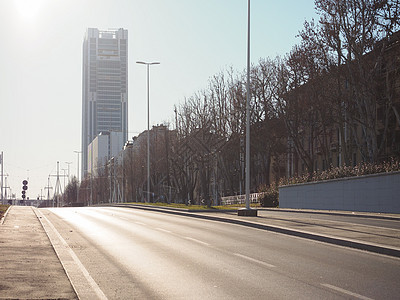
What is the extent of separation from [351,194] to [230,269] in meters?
25.6

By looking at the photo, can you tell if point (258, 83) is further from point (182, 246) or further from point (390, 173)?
point (182, 246)

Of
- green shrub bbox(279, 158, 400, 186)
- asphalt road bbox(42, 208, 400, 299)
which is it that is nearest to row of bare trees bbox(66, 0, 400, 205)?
green shrub bbox(279, 158, 400, 186)

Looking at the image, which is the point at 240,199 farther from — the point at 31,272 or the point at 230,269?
the point at 31,272

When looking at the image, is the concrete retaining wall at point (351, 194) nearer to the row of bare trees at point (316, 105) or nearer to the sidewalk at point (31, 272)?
the row of bare trees at point (316, 105)

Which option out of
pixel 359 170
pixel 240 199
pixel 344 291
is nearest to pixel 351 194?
pixel 359 170

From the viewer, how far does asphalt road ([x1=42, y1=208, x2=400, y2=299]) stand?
9156 mm

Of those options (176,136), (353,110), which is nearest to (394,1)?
(353,110)

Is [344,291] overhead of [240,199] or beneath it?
beneath

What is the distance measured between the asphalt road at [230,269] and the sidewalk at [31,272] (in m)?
0.47

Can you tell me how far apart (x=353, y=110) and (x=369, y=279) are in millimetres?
35526

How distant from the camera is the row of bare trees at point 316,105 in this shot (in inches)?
1565

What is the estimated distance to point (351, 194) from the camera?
118ft

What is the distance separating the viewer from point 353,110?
146 feet

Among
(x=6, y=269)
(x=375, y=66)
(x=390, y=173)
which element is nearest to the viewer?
(x=6, y=269)
